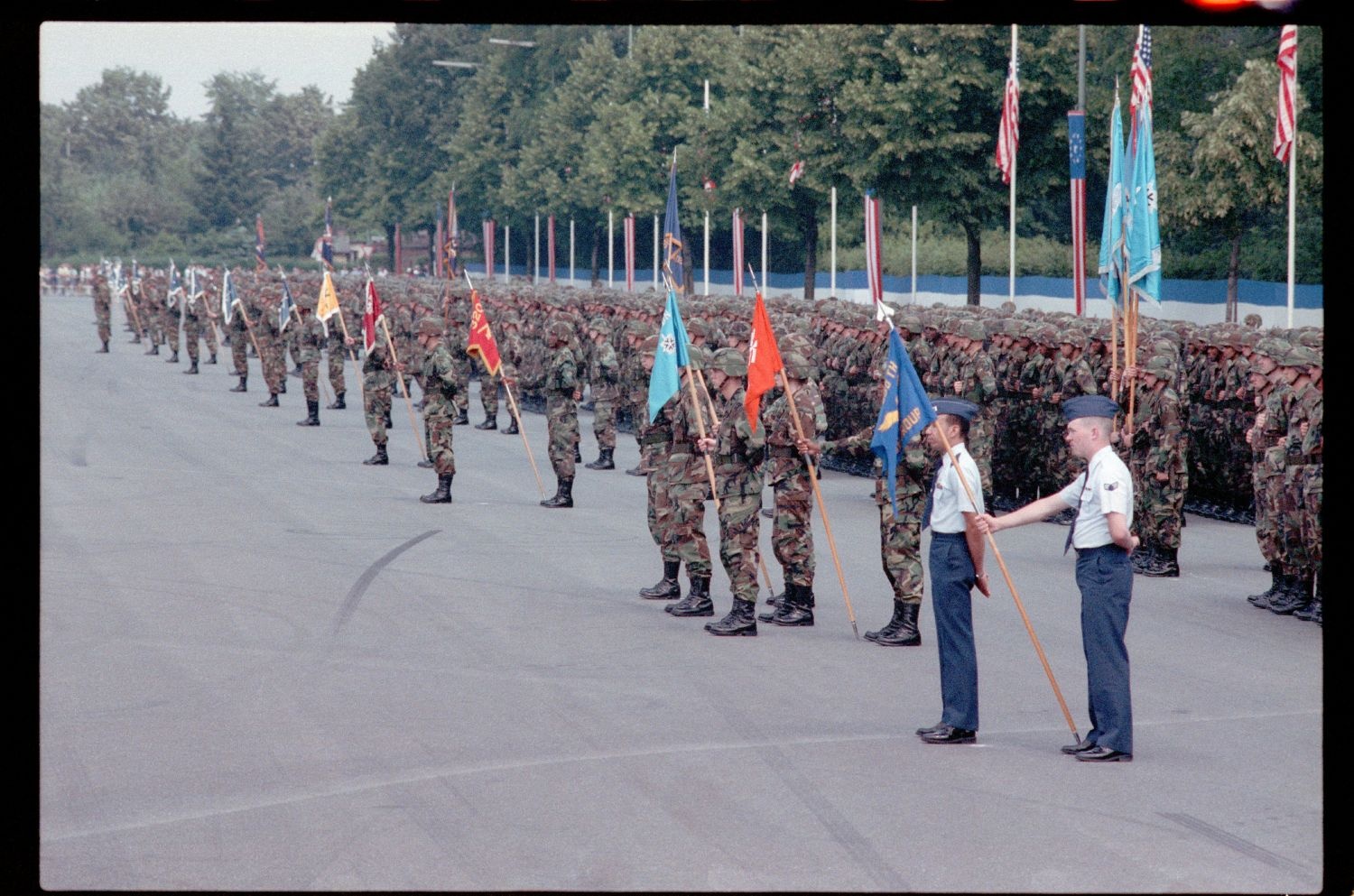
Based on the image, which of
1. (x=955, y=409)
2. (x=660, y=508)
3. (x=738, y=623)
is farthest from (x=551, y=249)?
(x=955, y=409)

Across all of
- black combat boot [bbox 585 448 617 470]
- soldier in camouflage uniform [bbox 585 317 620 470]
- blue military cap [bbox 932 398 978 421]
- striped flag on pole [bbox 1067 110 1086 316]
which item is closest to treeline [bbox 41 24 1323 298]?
striped flag on pole [bbox 1067 110 1086 316]

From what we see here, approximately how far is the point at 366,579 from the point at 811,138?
82.4 feet

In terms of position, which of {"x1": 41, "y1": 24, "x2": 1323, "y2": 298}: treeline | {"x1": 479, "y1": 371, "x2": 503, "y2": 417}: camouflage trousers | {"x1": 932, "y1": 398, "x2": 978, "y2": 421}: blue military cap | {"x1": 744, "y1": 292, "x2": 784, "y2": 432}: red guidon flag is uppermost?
{"x1": 41, "y1": 24, "x2": 1323, "y2": 298}: treeline

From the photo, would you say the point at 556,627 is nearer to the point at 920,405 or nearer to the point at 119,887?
the point at 920,405

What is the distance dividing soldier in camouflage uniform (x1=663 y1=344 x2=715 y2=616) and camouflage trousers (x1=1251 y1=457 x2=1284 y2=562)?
3.97 meters

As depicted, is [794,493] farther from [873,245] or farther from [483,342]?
[873,245]

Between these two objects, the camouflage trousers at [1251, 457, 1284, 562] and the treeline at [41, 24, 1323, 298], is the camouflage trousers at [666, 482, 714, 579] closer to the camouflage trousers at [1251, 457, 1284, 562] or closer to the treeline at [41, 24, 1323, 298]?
the camouflage trousers at [1251, 457, 1284, 562]

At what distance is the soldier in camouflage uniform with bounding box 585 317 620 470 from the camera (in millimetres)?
23281

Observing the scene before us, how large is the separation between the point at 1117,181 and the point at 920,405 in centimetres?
743

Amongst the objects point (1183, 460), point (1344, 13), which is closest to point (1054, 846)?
point (1344, 13)

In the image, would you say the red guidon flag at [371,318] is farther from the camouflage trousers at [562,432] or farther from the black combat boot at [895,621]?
the black combat boot at [895,621]

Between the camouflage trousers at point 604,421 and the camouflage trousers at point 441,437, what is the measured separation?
12.9 feet

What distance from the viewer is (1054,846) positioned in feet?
25.0

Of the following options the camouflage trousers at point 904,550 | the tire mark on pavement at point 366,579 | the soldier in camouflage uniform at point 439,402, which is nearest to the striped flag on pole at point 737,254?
the soldier in camouflage uniform at point 439,402
